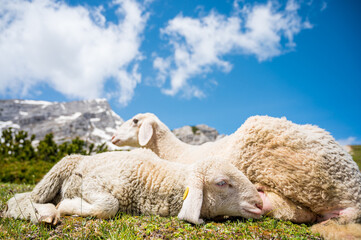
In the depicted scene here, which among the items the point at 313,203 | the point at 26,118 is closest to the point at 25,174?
the point at 313,203

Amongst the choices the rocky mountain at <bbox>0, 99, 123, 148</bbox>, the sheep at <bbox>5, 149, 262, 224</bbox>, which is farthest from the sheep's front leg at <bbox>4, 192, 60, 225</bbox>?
the rocky mountain at <bbox>0, 99, 123, 148</bbox>

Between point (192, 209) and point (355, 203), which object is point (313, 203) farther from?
point (192, 209)

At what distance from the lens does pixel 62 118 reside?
3770 inches

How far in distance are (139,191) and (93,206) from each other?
710 millimetres

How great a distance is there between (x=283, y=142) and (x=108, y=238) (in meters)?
3.08

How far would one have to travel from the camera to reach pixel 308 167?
3.94 metres

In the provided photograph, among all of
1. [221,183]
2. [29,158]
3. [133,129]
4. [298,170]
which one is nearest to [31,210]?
[221,183]

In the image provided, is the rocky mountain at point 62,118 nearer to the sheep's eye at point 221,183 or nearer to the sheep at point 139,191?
the sheep at point 139,191

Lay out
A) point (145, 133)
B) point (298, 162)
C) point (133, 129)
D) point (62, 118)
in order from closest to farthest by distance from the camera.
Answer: point (298, 162) → point (145, 133) → point (133, 129) → point (62, 118)

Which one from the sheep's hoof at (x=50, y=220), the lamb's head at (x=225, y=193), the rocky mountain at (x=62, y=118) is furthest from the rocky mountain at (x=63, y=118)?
the lamb's head at (x=225, y=193)

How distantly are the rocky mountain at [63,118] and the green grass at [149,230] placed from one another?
75.1 metres

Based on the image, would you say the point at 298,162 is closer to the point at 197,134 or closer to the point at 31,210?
the point at 31,210

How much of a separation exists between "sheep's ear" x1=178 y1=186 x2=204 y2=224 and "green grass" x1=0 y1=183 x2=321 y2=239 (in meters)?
0.09

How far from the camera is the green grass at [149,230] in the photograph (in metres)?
2.98
